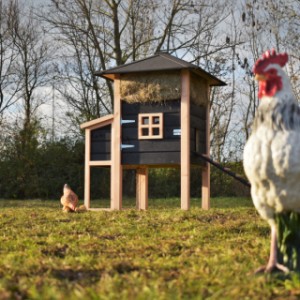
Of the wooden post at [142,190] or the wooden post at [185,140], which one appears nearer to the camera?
the wooden post at [185,140]

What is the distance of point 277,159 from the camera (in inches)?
159

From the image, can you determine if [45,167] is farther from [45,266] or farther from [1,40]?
[45,266]

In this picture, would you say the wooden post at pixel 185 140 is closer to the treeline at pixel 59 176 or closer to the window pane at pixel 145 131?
the window pane at pixel 145 131

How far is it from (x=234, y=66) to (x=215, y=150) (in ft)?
10.4

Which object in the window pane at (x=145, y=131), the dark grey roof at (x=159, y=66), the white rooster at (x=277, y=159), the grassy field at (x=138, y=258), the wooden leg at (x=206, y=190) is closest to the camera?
the grassy field at (x=138, y=258)

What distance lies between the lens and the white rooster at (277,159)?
405 centimetres

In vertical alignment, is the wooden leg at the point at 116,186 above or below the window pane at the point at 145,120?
below

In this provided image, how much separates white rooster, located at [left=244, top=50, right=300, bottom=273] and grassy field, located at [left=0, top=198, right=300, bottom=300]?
301 millimetres

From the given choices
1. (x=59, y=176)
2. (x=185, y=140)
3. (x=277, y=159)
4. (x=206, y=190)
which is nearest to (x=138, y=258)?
(x=277, y=159)

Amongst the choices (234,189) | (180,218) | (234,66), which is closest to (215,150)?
(234,189)

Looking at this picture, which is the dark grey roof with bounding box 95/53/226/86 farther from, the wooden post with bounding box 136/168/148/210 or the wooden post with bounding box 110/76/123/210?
the wooden post with bounding box 136/168/148/210

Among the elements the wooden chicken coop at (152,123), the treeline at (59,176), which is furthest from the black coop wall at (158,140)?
the treeline at (59,176)

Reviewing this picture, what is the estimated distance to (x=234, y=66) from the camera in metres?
21.0

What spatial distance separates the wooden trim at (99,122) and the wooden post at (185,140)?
1.64m
